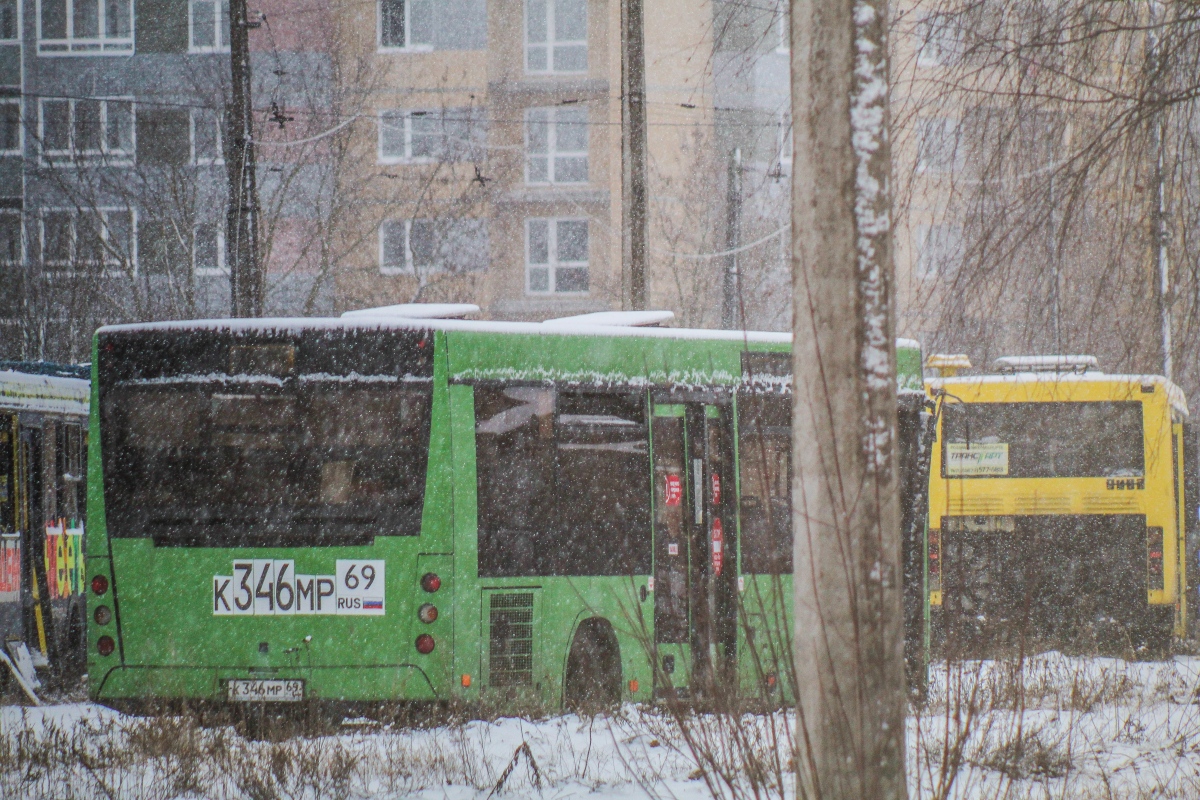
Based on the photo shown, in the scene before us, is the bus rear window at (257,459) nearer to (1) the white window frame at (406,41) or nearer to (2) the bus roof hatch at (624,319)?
(2) the bus roof hatch at (624,319)

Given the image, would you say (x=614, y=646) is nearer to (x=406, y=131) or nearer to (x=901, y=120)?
(x=901, y=120)

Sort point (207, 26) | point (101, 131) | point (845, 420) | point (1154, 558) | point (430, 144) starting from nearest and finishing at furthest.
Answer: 1. point (845, 420)
2. point (1154, 558)
3. point (101, 131)
4. point (430, 144)
5. point (207, 26)

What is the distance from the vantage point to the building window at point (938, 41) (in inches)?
268

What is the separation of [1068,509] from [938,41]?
1042cm

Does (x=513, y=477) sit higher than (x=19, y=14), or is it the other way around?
(x=19, y=14)

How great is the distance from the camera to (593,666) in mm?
9648

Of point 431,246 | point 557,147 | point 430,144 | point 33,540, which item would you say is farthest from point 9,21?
point 33,540

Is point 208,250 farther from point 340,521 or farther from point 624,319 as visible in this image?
point 340,521

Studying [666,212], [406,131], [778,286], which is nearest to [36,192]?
[406,131]

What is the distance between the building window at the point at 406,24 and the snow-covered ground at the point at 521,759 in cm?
3097

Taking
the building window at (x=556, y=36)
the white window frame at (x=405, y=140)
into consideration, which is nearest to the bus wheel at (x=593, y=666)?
the white window frame at (x=405, y=140)

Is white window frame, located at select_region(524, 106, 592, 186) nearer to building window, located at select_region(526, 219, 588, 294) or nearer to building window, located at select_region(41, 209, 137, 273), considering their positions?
building window, located at select_region(526, 219, 588, 294)

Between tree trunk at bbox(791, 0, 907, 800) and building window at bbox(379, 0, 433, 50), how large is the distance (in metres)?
34.3

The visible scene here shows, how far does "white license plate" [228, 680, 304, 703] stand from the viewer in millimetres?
8727
